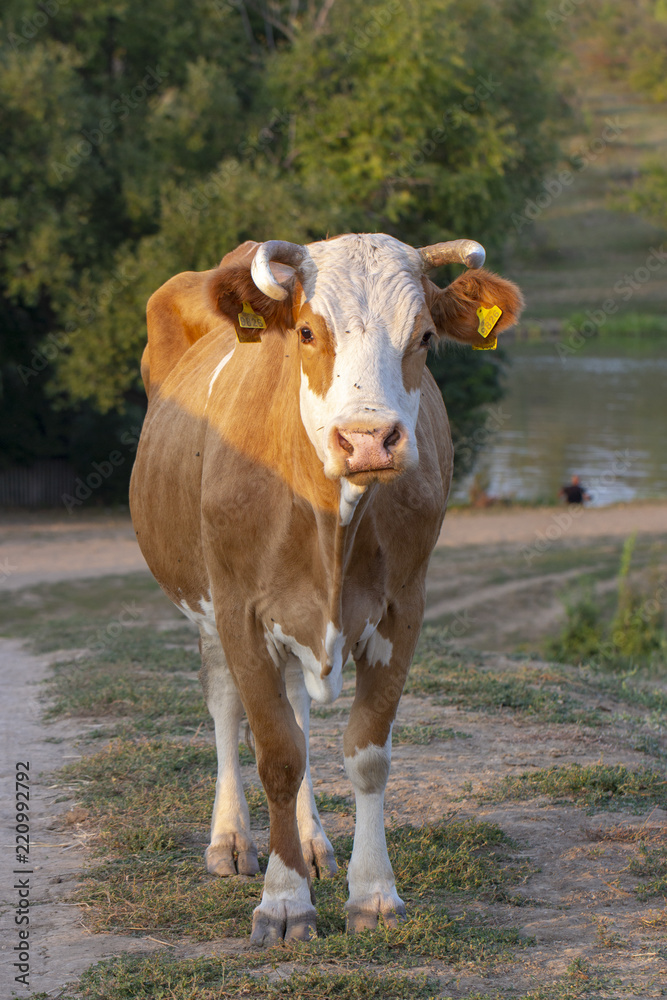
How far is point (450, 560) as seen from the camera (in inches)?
620

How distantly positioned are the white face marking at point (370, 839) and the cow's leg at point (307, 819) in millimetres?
396

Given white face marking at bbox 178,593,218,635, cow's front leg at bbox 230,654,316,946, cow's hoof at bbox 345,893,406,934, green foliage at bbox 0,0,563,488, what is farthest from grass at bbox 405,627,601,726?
green foliage at bbox 0,0,563,488

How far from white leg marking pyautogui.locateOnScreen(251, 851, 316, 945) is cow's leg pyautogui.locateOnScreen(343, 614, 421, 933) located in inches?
7.0

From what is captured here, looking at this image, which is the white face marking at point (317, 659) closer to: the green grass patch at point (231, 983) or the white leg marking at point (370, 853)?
the white leg marking at point (370, 853)

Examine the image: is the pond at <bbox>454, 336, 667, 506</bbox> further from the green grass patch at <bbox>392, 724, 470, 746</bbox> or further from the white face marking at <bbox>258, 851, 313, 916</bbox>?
the white face marking at <bbox>258, 851, 313, 916</bbox>

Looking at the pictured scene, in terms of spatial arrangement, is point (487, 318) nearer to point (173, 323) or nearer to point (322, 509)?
point (322, 509)

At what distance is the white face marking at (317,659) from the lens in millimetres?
3684

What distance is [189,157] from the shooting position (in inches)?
823

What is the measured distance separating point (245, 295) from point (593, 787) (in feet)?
9.60

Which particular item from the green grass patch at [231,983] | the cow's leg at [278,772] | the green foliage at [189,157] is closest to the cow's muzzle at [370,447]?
the cow's leg at [278,772]

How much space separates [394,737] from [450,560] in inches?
388

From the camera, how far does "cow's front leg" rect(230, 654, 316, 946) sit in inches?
150

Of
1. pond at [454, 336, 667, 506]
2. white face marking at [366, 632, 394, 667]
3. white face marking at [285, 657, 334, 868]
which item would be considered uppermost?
white face marking at [366, 632, 394, 667]

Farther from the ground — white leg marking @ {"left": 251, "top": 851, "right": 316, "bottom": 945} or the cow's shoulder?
the cow's shoulder
